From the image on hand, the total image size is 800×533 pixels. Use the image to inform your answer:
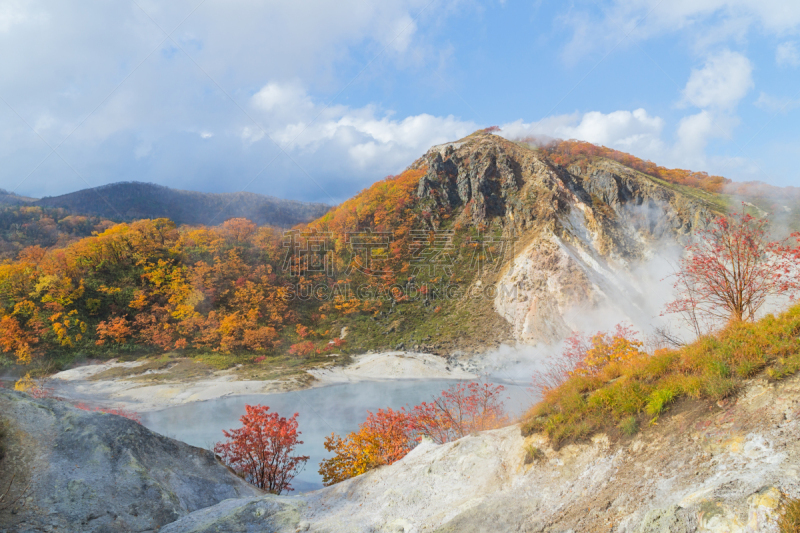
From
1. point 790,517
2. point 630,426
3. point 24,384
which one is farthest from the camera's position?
point 24,384

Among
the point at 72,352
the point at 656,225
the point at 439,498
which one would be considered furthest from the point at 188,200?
the point at 439,498

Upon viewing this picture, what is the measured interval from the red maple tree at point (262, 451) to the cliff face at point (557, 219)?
58.8 feet

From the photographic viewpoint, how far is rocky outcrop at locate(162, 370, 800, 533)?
3926mm

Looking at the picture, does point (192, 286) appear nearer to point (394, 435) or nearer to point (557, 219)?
point (394, 435)

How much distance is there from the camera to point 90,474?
7809mm

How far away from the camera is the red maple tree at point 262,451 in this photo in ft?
41.2

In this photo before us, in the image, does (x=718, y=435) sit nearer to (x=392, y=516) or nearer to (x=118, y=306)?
(x=392, y=516)

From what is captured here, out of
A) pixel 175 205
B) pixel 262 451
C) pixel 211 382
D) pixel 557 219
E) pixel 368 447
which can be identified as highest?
pixel 175 205

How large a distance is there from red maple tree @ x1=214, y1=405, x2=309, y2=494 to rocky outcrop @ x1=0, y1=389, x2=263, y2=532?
2.41 m

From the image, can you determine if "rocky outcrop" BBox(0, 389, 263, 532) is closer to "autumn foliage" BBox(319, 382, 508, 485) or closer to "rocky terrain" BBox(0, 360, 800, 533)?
"rocky terrain" BBox(0, 360, 800, 533)

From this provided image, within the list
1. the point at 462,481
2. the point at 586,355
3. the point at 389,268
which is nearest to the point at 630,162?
the point at 389,268

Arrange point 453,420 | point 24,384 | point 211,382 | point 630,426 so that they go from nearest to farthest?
point 630,426
point 453,420
point 24,384
point 211,382

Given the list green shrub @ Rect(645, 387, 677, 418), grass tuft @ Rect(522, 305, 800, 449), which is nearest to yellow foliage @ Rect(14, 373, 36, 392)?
grass tuft @ Rect(522, 305, 800, 449)

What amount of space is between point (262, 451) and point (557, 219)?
1119 inches
